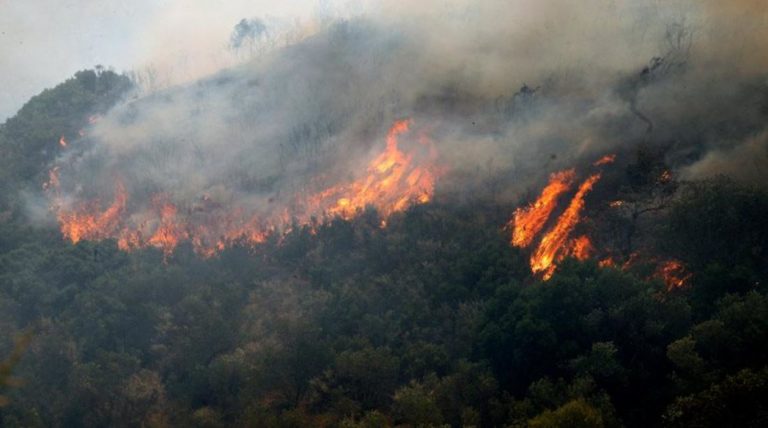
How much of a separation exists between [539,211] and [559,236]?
344 inches

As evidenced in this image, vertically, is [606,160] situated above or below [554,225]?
above

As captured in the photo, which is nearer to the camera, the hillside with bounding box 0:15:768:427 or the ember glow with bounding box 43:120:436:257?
the hillside with bounding box 0:15:768:427

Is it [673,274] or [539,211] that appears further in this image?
[539,211]

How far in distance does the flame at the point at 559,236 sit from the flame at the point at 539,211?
2.62 metres

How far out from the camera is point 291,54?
18550 centimetres

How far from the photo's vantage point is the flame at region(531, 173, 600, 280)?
351 feet

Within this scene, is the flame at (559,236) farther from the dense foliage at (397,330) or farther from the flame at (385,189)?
the flame at (385,189)

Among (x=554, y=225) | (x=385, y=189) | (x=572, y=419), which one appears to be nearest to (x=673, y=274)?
(x=554, y=225)

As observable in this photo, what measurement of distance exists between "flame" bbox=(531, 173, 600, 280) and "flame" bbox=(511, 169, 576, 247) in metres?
2.62

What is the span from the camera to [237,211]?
148 metres

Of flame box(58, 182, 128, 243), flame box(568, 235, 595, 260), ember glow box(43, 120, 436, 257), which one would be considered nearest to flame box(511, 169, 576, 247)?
flame box(568, 235, 595, 260)

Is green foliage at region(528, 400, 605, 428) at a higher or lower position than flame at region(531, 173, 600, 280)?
lower

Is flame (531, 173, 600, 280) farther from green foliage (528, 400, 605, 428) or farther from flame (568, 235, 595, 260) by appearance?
green foliage (528, 400, 605, 428)

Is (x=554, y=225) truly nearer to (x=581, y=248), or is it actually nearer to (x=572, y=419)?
(x=581, y=248)
